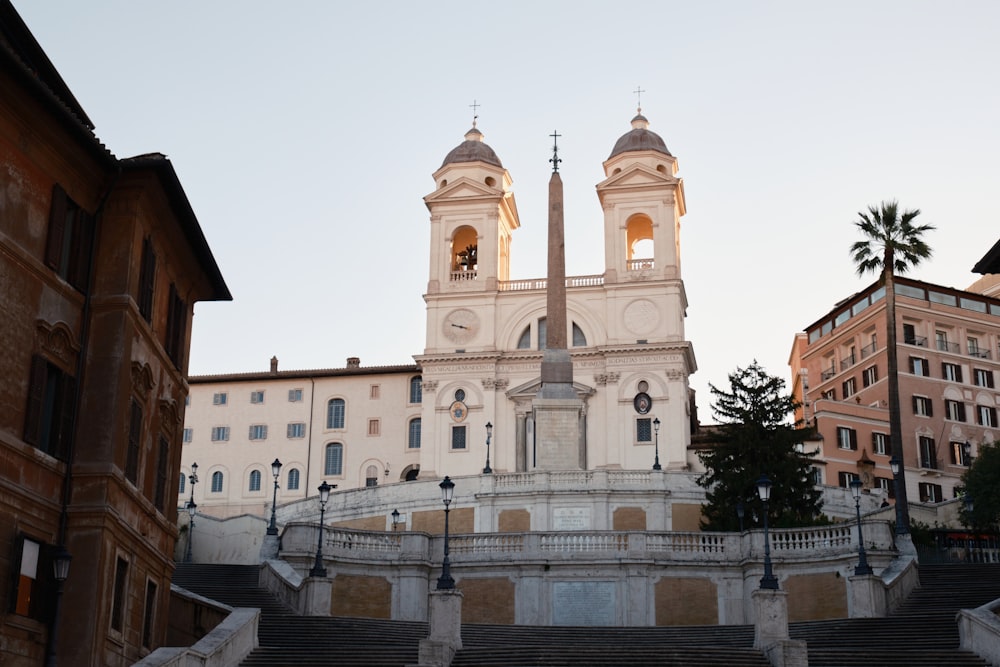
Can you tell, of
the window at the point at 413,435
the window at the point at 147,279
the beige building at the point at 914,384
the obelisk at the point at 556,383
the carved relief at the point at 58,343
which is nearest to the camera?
the carved relief at the point at 58,343

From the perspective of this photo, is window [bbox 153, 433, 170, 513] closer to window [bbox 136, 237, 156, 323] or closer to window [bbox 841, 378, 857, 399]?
window [bbox 136, 237, 156, 323]

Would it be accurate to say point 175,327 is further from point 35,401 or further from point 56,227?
point 35,401

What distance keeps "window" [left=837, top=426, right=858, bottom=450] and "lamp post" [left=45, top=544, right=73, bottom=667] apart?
6622cm

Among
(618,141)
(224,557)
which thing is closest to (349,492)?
(224,557)

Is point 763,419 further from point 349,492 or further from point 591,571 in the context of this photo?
point 349,492

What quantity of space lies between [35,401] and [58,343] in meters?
1.39

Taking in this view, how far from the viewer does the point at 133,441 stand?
27.0 meters

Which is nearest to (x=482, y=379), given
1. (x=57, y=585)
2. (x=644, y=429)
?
(x=644, y=429)

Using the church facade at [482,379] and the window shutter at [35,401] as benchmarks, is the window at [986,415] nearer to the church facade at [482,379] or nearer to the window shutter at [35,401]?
the church facade at [482,379]

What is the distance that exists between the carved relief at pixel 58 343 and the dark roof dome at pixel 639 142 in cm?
6497

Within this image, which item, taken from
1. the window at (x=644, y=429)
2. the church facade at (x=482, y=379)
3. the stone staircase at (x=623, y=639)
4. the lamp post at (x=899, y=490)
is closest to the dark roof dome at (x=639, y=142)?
the church facade at (x=482, y=379)

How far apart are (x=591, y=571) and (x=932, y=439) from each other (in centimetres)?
5285

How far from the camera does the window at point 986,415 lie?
90250 mm

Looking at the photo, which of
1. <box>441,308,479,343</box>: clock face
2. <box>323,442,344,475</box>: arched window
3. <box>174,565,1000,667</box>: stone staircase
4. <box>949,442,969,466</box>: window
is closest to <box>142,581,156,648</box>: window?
<box>174,565,1000,667</box>: stone staircase
